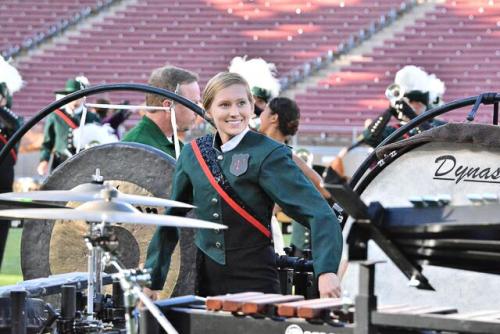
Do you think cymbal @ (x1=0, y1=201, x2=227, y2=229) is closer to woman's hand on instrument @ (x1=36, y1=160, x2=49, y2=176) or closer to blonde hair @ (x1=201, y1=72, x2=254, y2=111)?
blonde hair @ (x1=201, y1=72, x2=254, y2=111)

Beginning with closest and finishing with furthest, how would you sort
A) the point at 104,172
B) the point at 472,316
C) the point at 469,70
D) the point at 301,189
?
1. the point at 472,316
2. the point at 301,189
3. the point at 104,172
4. the point at 469,70

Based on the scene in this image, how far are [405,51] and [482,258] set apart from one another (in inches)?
868

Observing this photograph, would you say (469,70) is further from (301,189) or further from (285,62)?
(301,189)

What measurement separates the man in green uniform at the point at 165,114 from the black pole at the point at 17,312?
201 centimetres

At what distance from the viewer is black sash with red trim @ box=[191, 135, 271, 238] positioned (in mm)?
4746

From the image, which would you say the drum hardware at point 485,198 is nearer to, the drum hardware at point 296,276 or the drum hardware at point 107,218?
the drum hardware at point 107,218

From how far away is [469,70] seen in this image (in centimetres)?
2425

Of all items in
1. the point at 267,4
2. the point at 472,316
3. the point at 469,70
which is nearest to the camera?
the point at 472,316

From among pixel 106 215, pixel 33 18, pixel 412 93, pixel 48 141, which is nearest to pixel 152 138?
pixel 106 215

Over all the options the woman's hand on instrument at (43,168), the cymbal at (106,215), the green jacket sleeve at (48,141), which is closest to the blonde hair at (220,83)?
the cymbal at (106,215)

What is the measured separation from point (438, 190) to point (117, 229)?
4.96 feet

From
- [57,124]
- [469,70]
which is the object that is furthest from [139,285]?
[469,70]

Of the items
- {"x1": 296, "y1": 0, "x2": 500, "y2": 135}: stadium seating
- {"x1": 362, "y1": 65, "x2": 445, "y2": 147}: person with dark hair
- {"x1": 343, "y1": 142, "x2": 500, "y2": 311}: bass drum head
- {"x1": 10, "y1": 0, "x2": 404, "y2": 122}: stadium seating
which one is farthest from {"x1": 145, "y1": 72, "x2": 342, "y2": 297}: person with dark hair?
{"x1": 10, "y1": 0, "x2": 404, "y2": 122}: stadium seating

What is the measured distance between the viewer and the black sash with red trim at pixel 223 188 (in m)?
4.75
